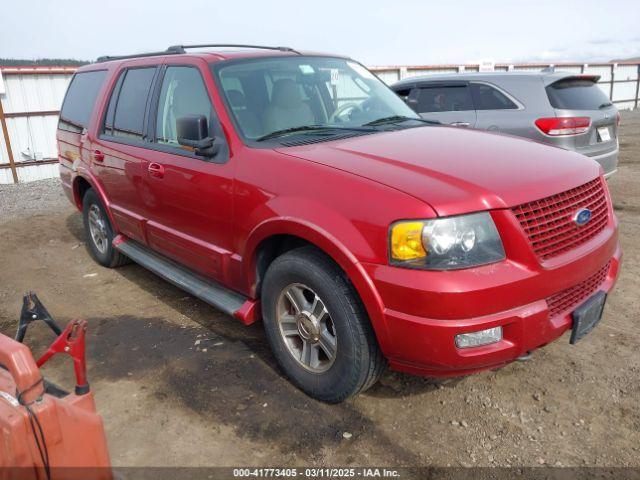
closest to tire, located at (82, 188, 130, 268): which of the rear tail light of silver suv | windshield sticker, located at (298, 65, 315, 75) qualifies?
windshield sticker, located at (298, 65, 315, 75)

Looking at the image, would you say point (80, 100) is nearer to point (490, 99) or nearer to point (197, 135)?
point (197, 135)

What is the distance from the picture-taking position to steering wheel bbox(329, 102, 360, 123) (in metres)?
3.70

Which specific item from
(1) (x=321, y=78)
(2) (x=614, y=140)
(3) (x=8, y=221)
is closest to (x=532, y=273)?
(1) (x=321, y=78)

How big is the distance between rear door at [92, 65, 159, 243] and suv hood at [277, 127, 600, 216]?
168 cm

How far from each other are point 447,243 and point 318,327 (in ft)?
3.03

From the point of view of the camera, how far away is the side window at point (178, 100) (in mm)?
3629

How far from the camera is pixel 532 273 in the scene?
248cm

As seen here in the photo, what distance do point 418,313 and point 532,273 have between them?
1.88 feet

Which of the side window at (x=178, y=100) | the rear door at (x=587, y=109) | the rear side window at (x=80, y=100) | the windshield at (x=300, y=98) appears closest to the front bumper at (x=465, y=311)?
the windshield at (x=300, y=98)

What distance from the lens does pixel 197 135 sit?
10.8 feet

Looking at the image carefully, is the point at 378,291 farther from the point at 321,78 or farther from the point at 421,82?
the point at 421,82

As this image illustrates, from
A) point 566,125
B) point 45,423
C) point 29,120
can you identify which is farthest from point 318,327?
point 29,120

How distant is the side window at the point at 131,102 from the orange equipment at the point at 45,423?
2.59m

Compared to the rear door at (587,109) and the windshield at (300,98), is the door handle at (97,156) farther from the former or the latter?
the rear door at (587,109)
